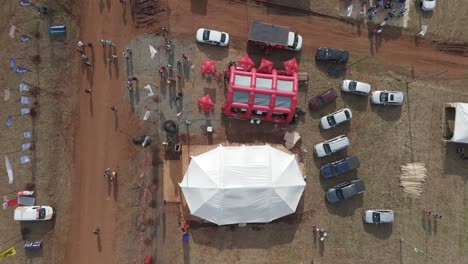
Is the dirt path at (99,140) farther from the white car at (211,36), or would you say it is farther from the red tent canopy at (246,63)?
the red tent canopy at (246,63)

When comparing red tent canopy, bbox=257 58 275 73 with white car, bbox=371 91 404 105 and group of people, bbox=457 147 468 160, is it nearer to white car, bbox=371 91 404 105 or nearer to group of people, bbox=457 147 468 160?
white car, bbox=371 91 404 105

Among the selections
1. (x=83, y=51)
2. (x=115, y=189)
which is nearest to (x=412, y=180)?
(x=115, y=189)

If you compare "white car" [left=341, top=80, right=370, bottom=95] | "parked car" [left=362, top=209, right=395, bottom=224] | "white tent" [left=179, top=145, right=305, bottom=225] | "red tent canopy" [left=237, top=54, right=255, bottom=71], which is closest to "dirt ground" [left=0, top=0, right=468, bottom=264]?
"parked car" [left=362, top=209, right=395, bottom=224]

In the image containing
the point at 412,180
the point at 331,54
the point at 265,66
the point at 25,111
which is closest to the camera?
the point at 25,111

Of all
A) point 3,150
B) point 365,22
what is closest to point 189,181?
point 3,150

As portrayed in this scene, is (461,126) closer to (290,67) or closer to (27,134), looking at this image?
(290,67)

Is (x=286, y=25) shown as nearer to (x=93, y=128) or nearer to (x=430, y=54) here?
(x=430, y=54)
